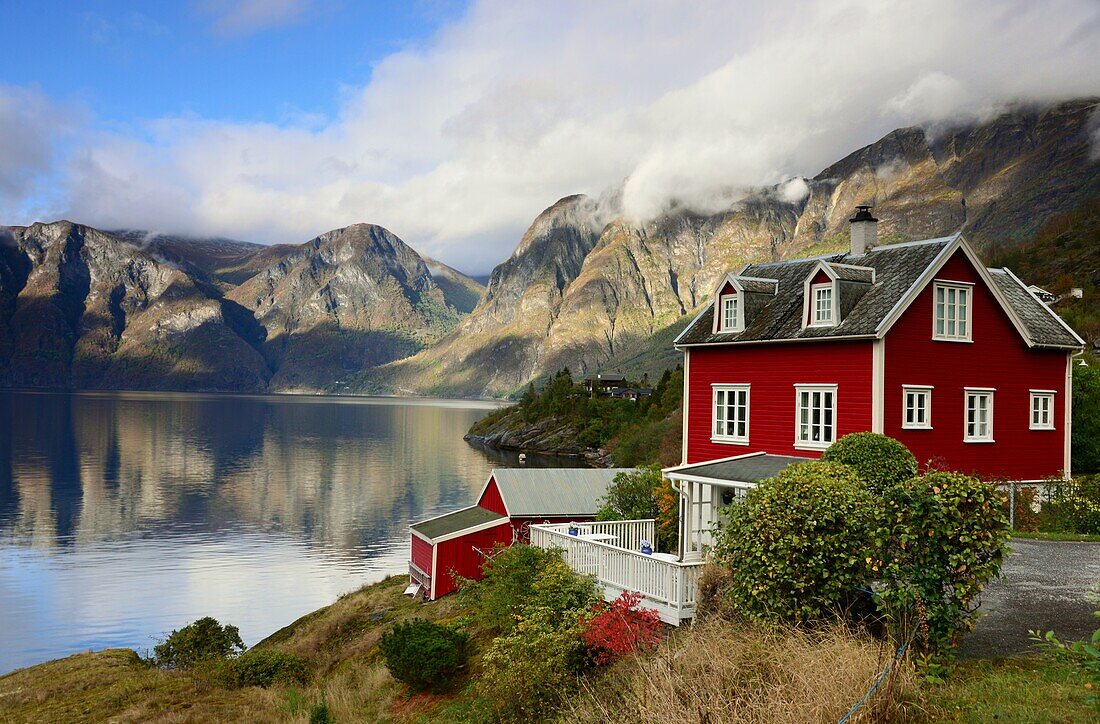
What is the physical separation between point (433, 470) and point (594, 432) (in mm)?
32834

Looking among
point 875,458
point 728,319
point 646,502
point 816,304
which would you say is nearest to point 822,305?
point 816,304

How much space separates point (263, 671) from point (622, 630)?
15545 millimetres

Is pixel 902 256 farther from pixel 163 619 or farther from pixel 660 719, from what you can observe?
pixel 163 619

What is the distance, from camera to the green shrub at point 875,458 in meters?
21.9

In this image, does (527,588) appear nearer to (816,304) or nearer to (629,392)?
(816,304)

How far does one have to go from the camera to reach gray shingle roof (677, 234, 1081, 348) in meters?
29.4

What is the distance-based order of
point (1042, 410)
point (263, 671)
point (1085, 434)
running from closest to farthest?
point (263, 671) → point (1042, 410) → point (1085, 434)

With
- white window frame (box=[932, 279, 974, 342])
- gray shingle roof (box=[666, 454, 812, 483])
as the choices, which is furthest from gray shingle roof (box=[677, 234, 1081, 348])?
gray shingle roof (box=[666, 454, 812, 483])

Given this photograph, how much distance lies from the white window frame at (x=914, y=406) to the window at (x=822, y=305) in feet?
11.0

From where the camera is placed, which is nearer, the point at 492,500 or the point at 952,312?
Result: the point at 952,312

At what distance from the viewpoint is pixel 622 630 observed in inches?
722

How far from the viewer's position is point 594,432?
442 feet

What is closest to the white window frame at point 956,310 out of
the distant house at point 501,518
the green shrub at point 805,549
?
the distant house at point 501,518

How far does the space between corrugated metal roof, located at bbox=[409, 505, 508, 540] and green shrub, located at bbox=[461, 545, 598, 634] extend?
31.6 feet
